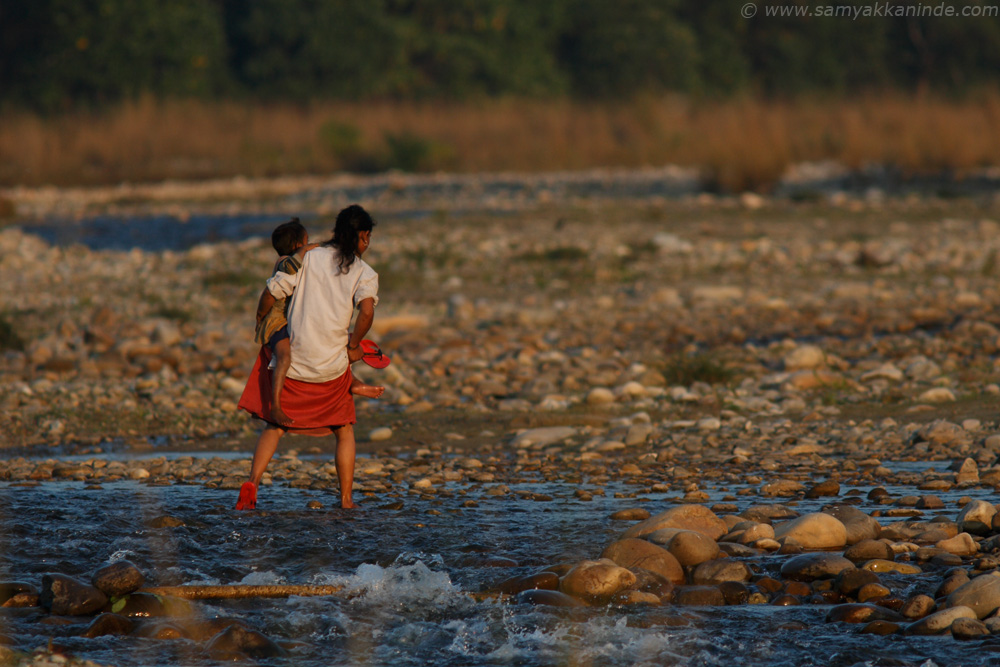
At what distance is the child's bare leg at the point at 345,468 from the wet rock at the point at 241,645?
1.34m

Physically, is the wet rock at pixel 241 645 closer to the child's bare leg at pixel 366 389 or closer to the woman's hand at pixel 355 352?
the child's bare leg at pixel 366 389

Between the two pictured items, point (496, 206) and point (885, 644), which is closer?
point (885, 644)

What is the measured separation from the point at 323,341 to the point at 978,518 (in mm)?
2522

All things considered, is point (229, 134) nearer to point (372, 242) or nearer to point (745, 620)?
point (372, 242)

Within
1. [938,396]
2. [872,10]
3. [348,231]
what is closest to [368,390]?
[348,231]

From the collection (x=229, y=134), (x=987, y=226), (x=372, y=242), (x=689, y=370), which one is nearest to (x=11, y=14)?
(x=229, y=134)

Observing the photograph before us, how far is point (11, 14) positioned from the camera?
99.2ft

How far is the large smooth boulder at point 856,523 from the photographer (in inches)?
157

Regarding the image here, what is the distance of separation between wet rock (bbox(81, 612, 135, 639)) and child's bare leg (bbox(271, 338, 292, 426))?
1289mm

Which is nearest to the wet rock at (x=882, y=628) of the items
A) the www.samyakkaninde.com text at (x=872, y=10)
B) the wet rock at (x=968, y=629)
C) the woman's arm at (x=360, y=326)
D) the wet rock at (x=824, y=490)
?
the wet rock at (x=968, y=629)

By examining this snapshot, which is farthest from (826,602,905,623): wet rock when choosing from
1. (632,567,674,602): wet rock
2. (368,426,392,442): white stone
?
(368,426,392,442): white stone

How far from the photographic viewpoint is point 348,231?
4.47m

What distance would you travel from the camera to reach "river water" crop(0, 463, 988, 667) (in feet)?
10.5

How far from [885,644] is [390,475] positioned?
2.57 metres
